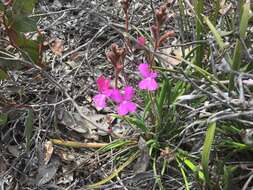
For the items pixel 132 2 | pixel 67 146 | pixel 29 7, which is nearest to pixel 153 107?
pixel 67 146

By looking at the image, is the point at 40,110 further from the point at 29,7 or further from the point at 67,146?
the point at 29,7

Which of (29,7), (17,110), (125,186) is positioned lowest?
(125,186)

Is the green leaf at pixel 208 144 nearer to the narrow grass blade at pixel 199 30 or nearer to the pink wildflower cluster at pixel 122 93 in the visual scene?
the pink wildflower cluster at pixel 122 93

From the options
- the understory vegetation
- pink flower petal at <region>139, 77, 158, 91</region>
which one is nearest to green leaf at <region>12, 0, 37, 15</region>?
the understory vegetation

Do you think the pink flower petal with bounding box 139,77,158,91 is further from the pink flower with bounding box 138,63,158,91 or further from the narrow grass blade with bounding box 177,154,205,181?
the narrow grass blade with bounding box 177,154,205,181

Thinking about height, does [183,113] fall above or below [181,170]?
above

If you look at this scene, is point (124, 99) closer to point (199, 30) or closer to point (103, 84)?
point (103, 84)

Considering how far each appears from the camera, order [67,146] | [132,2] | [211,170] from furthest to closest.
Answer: [132,2], [67,146], [211,170]
